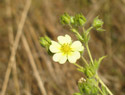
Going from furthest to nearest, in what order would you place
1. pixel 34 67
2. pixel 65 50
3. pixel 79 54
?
pixel 34 67
pixel 65 50
pixel 79 54

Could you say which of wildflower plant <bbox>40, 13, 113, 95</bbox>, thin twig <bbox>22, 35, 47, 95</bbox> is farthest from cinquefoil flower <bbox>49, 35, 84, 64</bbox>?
thin twig <bbox>22, 35, 47, 95</bbox>

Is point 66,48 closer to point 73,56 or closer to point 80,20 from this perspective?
point 73,56

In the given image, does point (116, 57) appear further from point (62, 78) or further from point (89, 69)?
point (89, 69)

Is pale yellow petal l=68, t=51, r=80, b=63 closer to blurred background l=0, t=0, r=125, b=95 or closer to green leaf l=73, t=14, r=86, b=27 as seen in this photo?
green leaf l=73, t=14, r=86, b=27

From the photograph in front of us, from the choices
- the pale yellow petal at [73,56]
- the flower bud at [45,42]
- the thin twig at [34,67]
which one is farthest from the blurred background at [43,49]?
the pale yellow petal at [73,56]

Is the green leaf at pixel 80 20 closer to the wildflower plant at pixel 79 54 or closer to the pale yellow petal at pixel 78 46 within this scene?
the wildflower plant at pixel 79 54

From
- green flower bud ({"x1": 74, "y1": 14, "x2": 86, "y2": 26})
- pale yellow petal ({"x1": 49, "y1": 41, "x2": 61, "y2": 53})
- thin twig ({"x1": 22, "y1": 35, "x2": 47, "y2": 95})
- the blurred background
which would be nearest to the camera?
pale yellow petal ({"x1": 49, "y1": 41, "x2": 61, "y2": 53})

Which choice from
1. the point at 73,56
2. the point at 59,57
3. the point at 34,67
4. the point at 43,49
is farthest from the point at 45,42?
the point at 43,49
